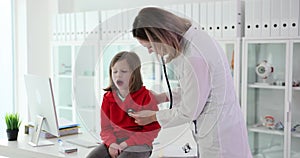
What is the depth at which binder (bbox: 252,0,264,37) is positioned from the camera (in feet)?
9.42

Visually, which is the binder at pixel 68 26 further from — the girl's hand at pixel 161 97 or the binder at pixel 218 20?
the girl's hand at pixel 161 97

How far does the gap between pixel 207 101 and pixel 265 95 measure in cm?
185

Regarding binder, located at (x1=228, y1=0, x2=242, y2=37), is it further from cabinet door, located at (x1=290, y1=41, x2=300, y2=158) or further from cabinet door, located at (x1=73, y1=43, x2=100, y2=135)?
cabinet door, located at (x1=73, y1=43, x2=100, y2=135)

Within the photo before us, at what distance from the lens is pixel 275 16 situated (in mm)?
2816

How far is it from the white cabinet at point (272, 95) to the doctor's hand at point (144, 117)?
1889 millimetres

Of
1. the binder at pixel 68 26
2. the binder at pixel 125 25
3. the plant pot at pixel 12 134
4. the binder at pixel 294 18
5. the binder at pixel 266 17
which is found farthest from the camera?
the binder at pixel 68 26

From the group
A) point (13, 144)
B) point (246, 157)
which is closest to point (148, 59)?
point (246, 157)

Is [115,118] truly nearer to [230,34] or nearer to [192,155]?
[192,155]

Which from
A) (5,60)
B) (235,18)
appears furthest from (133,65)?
(5,60)

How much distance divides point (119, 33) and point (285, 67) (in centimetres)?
198

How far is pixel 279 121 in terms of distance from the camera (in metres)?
2.97

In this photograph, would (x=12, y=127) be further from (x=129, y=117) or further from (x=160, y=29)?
(x=160, y=29)

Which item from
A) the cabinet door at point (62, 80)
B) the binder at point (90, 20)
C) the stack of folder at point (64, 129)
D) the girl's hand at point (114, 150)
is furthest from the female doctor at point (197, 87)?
the cabinet door at point (62, 80)

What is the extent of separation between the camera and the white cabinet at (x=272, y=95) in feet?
9.41
